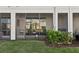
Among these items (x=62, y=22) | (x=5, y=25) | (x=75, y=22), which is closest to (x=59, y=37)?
(x=62, y=22)

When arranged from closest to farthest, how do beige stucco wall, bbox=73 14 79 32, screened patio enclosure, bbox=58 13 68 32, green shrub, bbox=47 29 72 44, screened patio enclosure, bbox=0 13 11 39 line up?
1. green shrub, bbox=47 29 72 44
2. screened patio enclosure, bbox=0 13 11 39
3. screened patio enclosure, bbox=58 13 68 32
4. beige stucco wall, bbox=73 14 79 32

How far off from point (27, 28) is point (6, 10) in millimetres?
3894

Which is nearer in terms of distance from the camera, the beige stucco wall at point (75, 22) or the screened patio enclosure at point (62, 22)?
the screened patio enclosure at point (62, 22)

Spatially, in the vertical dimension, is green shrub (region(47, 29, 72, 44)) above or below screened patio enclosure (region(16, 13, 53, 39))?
below

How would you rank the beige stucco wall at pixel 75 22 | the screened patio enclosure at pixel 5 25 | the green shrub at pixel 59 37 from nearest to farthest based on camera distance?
the green shrub at pixel 59 37
the screened patio enclosure at pixel 5 25
the beige stucco wall at pixel 75 22

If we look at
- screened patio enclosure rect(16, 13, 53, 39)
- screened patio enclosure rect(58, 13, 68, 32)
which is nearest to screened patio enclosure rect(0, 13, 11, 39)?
screened patio enclosure rect(16, 13, 53, 39)

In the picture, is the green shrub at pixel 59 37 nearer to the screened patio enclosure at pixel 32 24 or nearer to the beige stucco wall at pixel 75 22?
the screened patio enclosure at pixel 32 24

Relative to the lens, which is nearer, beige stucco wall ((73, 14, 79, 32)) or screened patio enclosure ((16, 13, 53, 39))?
screened patio enclosure ((16, 13, 53, 39))

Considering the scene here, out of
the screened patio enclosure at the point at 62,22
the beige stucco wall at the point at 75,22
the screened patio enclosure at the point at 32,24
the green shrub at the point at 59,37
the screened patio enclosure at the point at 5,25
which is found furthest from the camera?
the beige stucco wall at the point at 75,22

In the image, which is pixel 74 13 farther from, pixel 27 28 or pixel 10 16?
pixel 10 16

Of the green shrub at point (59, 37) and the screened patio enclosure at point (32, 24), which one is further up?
the screened patio enclosure at point (32, 24)

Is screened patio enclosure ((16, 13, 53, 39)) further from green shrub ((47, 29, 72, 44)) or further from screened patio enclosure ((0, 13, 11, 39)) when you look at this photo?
green shrub ((47, 29, 72, 44))

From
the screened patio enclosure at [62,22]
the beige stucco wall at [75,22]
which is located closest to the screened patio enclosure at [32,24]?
the screened patio enclosure at [62,22]

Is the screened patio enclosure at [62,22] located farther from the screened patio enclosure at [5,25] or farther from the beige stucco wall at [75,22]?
the screened patio enclosure at [5,25]
